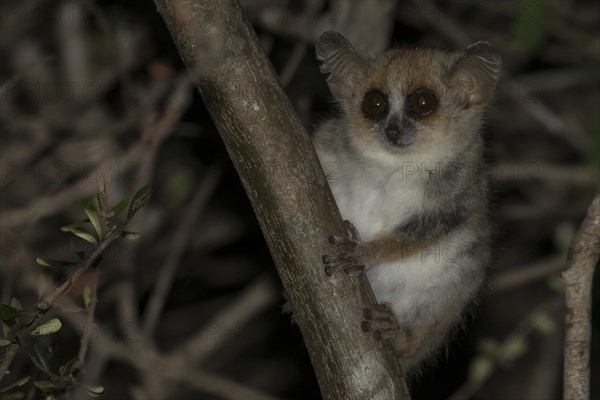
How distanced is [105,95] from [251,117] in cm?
385

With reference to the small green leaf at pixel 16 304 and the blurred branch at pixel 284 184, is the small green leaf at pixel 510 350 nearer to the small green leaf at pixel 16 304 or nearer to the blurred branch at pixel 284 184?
the blurred branch at pixel 284 184

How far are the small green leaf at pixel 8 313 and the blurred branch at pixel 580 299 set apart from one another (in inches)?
77.0

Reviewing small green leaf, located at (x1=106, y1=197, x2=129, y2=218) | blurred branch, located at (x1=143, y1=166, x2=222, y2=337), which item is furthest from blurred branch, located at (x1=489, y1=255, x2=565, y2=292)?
small green leaf, located at (x1=106, y1=197, x2=129, y2=218)

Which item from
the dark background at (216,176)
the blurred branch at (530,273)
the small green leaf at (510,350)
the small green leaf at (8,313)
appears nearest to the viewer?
the small green leaf at (8,313)

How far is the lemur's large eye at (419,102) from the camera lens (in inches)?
175

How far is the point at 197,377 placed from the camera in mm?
5535

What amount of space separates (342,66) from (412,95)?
0.43 meters

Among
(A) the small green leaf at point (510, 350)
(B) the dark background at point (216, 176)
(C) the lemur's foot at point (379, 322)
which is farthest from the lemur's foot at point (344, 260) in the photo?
(A) the small green leaf at point (510, 350)

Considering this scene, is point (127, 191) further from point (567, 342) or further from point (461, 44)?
point (567, 342)

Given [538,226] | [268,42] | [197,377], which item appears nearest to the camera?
[197,377]

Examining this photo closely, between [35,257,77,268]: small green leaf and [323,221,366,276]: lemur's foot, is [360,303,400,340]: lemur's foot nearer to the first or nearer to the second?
[323,221,366,276]: lemur's foot

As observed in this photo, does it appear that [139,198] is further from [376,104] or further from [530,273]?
[530,273]

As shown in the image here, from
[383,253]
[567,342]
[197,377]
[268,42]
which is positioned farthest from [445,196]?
[268,42]

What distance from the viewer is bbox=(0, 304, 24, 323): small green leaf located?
2846 mm
